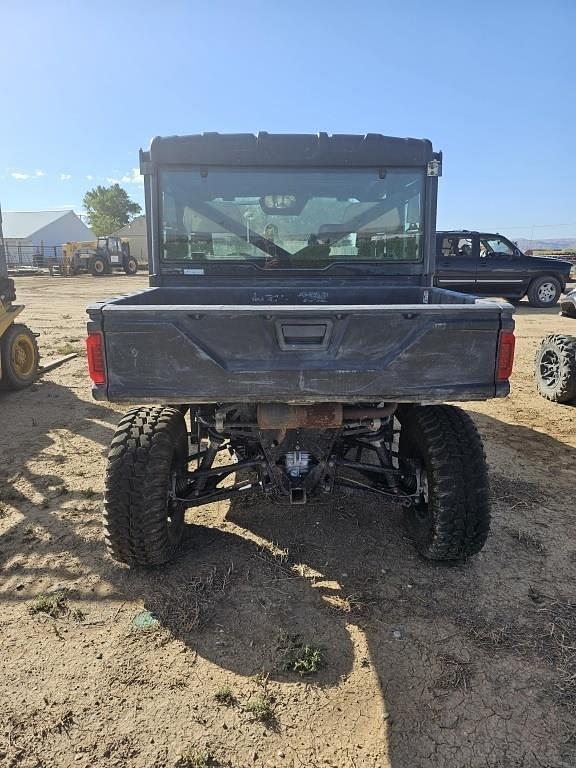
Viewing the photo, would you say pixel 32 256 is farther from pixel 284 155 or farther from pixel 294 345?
pixel 294 345

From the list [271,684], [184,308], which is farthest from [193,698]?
[184,308]

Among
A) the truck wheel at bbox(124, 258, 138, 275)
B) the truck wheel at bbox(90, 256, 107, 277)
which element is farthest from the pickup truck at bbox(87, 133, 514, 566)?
the truck wheel at bbox(90, 256, 107, 277)

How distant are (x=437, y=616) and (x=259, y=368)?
5.01 ft

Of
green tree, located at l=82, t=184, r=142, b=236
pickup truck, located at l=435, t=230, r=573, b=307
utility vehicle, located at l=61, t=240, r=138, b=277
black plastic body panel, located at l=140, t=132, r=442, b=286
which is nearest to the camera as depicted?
black plastic body panel, located at l=140, t=132, r=442, b=286

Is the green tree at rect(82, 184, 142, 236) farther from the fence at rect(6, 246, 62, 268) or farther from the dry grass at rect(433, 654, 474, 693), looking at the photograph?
the dry grass at rect(433, 654, 474, 693)

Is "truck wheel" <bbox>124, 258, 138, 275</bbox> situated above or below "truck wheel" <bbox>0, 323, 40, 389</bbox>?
above

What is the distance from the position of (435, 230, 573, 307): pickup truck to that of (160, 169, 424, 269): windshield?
415 inches

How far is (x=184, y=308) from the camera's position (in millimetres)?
2465

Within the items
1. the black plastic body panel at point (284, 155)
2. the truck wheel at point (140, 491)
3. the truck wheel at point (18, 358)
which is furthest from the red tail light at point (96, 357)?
the truck wheel at point (18, 358)

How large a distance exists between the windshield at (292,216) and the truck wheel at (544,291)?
41.7 feet

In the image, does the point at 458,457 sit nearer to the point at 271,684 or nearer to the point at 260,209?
the point at 271,684

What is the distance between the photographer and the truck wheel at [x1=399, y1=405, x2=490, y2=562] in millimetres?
2939

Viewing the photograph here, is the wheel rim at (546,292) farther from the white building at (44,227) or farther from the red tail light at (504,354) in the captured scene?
the white building at (44,227)

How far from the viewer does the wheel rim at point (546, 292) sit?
49.8ft
